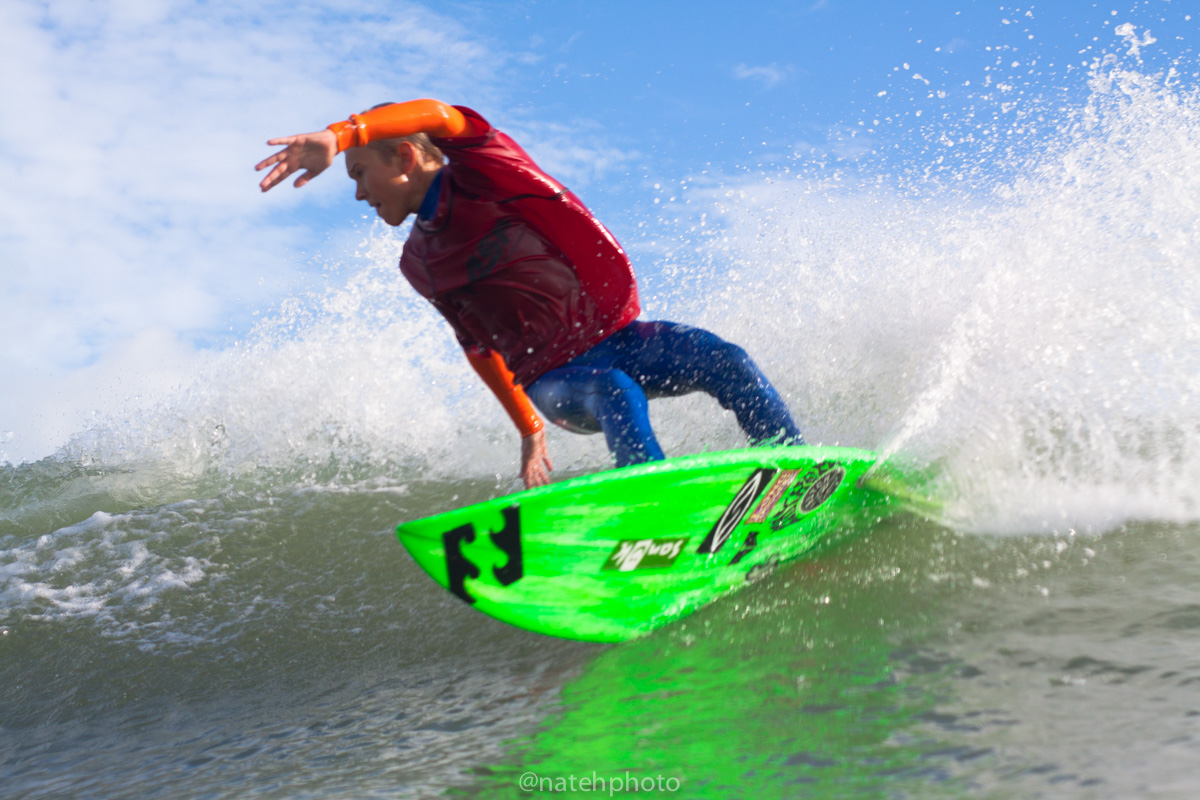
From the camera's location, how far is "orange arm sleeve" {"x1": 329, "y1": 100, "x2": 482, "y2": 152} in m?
2.44

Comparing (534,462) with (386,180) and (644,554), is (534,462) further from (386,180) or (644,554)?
(386,180)

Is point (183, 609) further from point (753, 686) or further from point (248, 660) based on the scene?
point (753, 686)

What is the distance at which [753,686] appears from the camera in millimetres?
2023

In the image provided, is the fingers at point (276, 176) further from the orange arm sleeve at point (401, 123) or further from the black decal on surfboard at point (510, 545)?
the black decal on surfboard at point (510, 545)

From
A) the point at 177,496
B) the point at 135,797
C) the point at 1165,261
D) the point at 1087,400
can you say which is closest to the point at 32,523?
the point at 177,496

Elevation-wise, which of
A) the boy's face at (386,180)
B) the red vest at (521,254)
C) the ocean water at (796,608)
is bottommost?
the ocean water at (796,608)

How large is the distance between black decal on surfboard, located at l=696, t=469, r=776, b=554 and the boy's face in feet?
4.85

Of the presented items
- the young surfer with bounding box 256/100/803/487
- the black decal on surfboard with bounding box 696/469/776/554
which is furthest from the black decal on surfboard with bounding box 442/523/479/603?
the black decal on surfboard with bounding box 696/469/776/554

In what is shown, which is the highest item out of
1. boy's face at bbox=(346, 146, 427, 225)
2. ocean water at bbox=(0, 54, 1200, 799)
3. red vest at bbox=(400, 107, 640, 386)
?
boy's face at bbox=(346, 146, 427, 225)

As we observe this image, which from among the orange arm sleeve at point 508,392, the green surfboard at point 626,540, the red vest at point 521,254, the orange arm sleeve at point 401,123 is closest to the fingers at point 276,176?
the orange arm sleeve at point 401,123

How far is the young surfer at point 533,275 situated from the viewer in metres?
2.83

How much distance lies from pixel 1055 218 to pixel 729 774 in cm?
366

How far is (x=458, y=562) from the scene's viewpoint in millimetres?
2305

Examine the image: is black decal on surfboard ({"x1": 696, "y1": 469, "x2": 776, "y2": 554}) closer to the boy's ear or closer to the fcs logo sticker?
the fcs logo sticker
